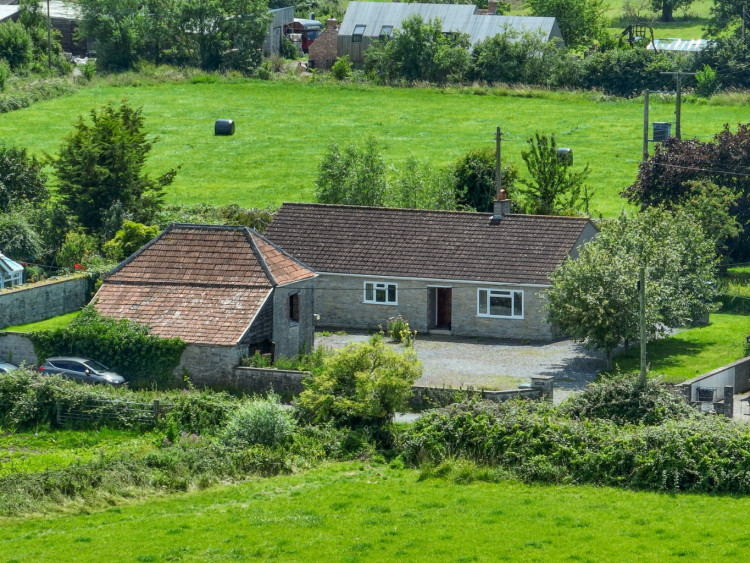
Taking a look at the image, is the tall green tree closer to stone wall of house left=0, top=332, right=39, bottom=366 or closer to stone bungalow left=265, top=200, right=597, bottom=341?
stone bungalow left=265, top=200, right=597, bottom=341

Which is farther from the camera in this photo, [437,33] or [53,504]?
[437,33]

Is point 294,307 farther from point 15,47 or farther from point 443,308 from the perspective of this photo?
point 15,47

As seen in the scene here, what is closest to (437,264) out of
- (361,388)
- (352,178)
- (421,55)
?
(352,178)

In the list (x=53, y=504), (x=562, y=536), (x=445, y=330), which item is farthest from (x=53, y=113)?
(x=562, y=536)

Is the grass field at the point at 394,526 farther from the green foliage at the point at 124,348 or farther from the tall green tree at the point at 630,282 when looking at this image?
the tall green tree at the point at 630,282

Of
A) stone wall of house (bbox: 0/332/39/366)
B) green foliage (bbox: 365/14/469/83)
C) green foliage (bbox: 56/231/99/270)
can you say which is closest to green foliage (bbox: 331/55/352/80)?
green foliage (bbox: 365/14/469/83)

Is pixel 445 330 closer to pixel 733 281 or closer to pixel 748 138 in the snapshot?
pixel 733 281
